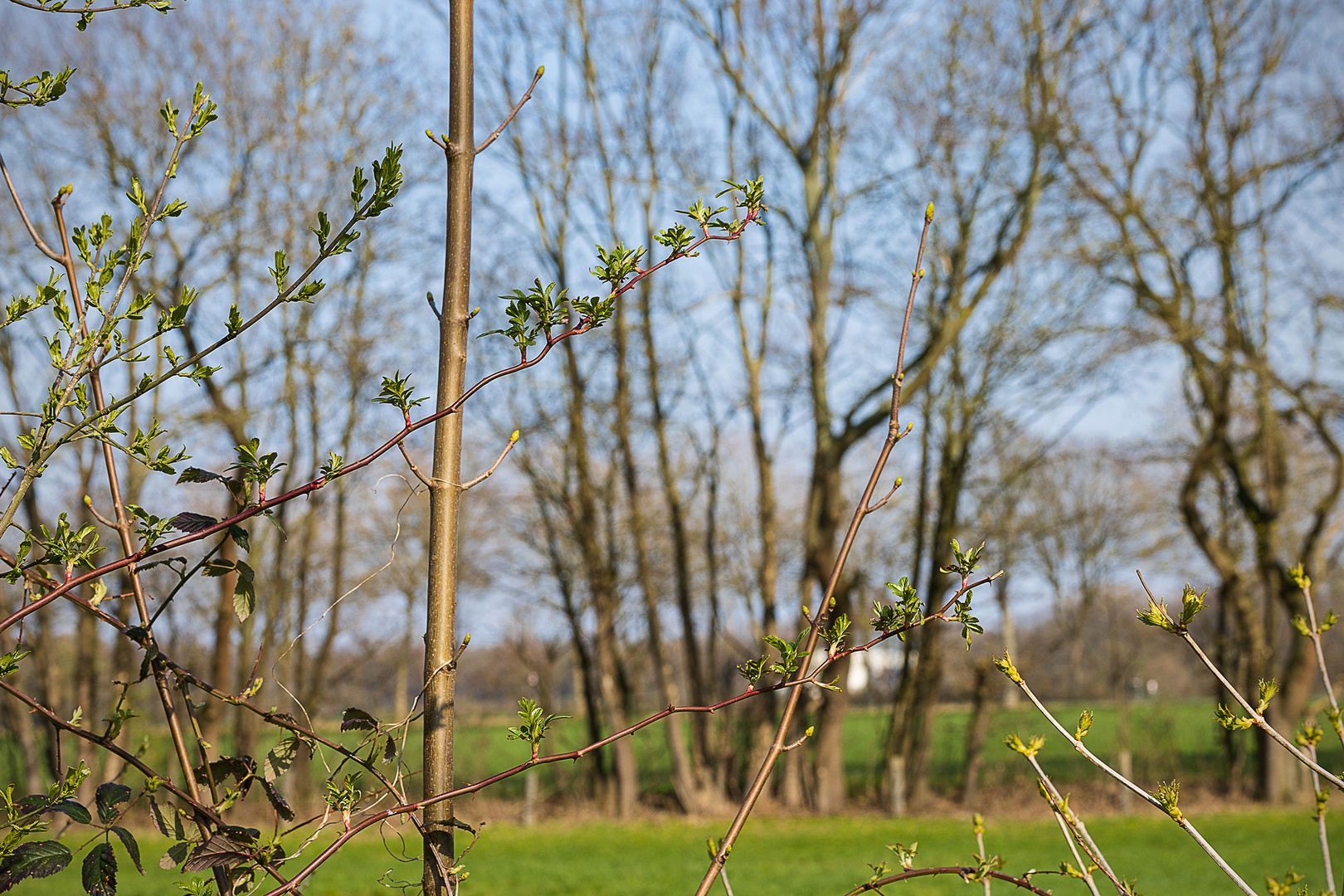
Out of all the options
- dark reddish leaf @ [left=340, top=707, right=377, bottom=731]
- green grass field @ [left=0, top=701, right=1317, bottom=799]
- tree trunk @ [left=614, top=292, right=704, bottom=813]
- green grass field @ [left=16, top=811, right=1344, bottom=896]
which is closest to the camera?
dark reddish leaf @ [left=340, top=707, right=377, bottom=731]

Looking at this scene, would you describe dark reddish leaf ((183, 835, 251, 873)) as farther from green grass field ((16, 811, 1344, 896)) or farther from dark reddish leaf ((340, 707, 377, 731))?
green grass field ((16, 811, 1344, 896))

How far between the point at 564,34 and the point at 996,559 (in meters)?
11.3

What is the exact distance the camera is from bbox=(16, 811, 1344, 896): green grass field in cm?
800

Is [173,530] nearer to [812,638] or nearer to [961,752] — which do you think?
[812,638]

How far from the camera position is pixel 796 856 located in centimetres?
976

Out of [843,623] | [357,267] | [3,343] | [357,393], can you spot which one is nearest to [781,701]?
[357,393]

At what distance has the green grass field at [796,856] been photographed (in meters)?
8.00

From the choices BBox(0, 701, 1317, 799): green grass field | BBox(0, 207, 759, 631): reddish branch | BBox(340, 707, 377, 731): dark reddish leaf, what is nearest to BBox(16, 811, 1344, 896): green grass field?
BBox(0, 701, 1317, 799): green grass field

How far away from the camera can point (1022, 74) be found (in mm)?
12359

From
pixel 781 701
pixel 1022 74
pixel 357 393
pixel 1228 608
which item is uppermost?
pixel 1022 74

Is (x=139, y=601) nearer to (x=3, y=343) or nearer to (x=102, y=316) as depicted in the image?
(x=102, y=316)

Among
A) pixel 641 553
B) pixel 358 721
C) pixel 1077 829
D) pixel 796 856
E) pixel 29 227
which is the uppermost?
pixel 641 553

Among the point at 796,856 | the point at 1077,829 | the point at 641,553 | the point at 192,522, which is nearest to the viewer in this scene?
the point at 192,522

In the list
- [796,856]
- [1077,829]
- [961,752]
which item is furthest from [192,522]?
[961,752]
